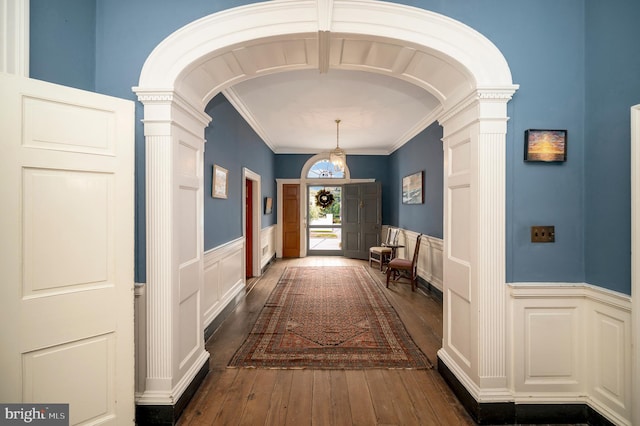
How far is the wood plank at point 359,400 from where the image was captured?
2045mm

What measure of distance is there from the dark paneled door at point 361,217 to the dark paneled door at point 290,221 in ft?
4.21

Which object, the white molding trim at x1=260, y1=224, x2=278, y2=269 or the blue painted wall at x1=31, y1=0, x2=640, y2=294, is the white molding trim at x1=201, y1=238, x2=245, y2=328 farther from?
the white molding trim at x1=260, y1=224, x2=278, y2=269

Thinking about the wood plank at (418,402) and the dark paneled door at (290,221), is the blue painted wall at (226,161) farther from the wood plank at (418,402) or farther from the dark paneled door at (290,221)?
the dark paneled door at (290,221)

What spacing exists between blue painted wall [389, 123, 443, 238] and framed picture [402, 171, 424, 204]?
10 cm

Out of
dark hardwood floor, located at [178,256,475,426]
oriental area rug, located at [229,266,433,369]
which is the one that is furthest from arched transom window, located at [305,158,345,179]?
dark hardwood floor, located at [178,256,475,426]

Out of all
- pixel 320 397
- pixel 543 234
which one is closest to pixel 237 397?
pixel 320 397

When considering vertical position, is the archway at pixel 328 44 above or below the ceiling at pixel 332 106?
below

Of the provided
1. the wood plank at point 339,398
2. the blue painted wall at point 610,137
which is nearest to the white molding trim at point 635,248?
the blue painted wall at point 610,137

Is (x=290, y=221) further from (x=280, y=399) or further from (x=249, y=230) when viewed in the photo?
(x=280, y=399)

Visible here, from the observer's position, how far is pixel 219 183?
3.70 meters

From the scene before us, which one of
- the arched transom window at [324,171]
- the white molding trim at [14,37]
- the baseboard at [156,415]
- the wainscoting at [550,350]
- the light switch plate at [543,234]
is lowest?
the baseboard at [156,415]

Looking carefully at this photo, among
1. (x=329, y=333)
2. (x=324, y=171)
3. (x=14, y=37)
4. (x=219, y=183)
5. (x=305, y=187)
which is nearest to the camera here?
(x=14, y=37)

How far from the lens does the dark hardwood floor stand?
205cm

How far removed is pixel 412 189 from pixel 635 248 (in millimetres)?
4508
